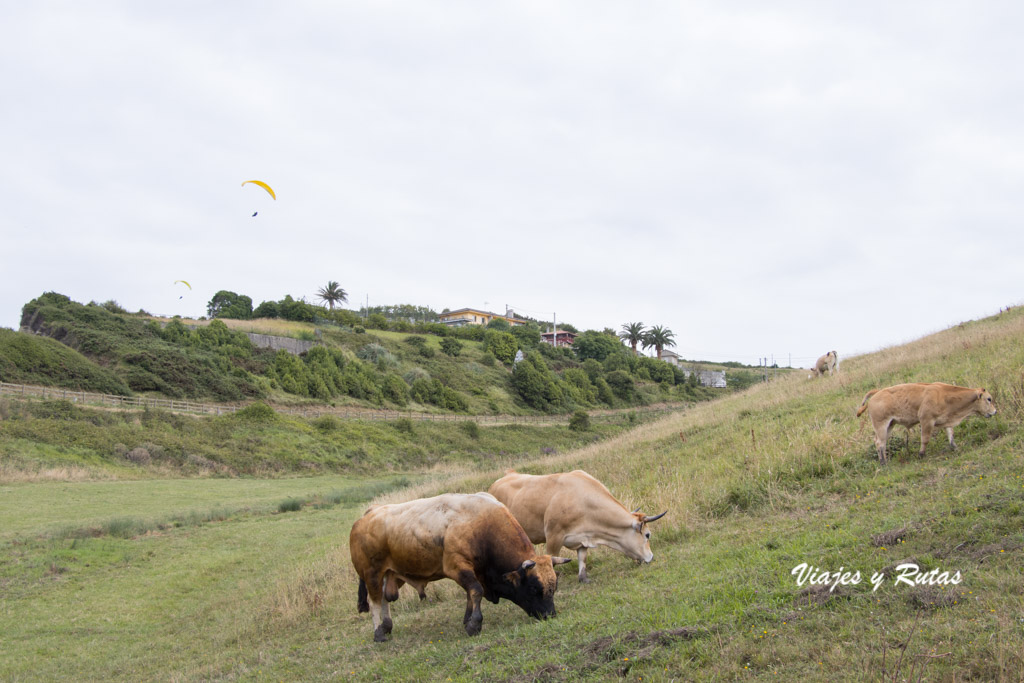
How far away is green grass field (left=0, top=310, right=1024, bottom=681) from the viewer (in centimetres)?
521

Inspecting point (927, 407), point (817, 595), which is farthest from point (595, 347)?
point (817, 595)

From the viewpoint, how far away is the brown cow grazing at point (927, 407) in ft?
32.5

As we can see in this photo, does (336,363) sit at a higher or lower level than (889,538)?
higher

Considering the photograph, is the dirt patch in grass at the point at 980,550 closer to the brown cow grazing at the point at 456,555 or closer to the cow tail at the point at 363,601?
A: the brown cow grazing at the point at 456,555

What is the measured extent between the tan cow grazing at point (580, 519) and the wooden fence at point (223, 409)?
142ft

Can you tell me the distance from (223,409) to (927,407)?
50.9m

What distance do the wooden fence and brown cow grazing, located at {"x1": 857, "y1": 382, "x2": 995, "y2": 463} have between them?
47.1m

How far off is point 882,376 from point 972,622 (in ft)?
54.4

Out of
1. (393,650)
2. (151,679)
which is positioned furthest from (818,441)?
(151,679)

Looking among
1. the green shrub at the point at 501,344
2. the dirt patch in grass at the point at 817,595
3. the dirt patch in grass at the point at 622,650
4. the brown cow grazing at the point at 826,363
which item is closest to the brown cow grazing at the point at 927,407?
the dirt patch in grass at the point at 817,595

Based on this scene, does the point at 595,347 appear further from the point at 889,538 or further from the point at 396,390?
the point at 889,538

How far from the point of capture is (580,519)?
370 inches

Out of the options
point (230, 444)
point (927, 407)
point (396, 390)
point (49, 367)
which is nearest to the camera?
point (927, 407)

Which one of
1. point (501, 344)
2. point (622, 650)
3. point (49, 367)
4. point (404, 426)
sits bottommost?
point (622, 650)
